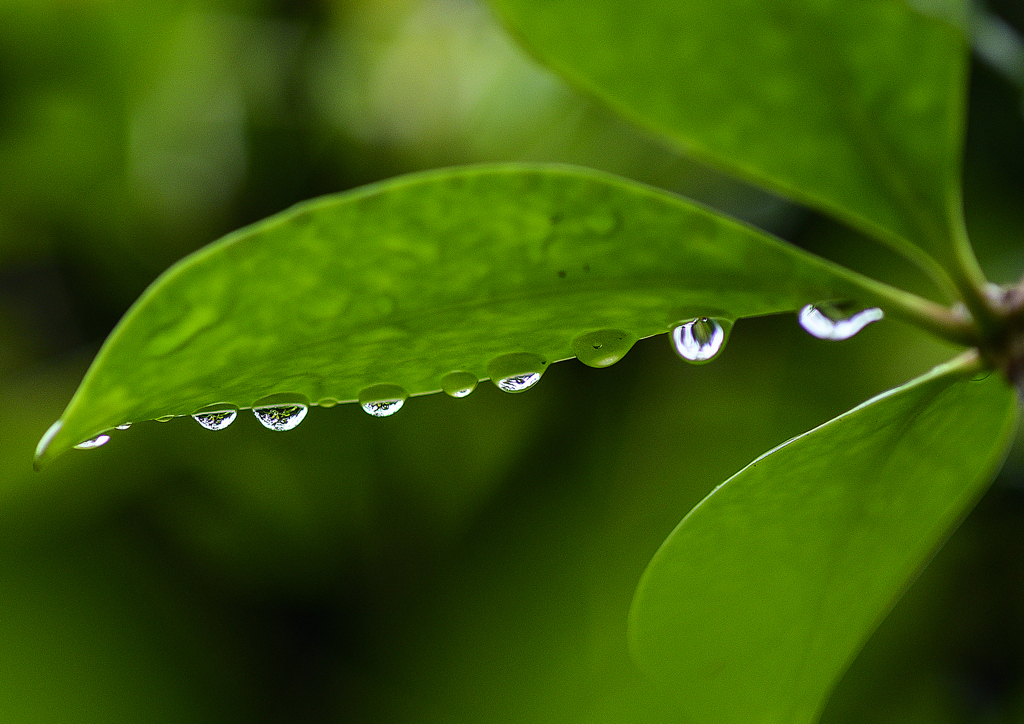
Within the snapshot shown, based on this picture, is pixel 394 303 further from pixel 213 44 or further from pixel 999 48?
pixel 213 44

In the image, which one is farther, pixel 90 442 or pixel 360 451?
pixel 360 451

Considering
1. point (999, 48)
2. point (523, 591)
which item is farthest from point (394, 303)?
point (523, 591)

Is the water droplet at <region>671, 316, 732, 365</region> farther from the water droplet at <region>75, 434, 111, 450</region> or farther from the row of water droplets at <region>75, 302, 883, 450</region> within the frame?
the water droplet at <region>75, 434, 111, 450</region>

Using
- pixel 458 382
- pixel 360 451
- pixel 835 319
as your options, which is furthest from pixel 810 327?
pixel 360 451

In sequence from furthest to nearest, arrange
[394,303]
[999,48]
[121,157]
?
[121,157], [999,48], [394,303]

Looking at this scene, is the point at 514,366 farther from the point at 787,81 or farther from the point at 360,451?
the point at 360,451

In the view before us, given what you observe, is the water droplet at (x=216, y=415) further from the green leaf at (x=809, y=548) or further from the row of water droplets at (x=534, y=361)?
the green leaf at (x=809, y=548)
